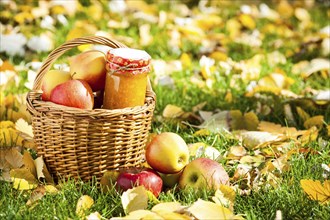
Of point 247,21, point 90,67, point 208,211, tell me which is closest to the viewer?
point 208,211

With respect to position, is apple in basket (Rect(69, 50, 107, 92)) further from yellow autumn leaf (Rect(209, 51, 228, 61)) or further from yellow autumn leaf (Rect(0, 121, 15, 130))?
yellow autumn leaf (Rect(209, 51, 228, 61))

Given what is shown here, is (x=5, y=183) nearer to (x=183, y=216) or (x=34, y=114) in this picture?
(x=34, y=114)

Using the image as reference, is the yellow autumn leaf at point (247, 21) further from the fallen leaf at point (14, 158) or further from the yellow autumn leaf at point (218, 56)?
the fallen leaf at point (14, 158)

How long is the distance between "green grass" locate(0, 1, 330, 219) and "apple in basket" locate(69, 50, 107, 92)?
1.43ft

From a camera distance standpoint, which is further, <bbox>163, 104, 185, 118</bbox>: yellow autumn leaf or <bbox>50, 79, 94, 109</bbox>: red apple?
<bbox>163, 104, 185, 118</bbox>: yellow autumn leaf

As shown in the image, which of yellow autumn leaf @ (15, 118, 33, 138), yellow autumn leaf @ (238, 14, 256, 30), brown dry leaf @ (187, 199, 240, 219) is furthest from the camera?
yellow autumn leaf @ (238, 14, 256, 30)

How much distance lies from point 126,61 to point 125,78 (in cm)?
7

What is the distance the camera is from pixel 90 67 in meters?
2.79

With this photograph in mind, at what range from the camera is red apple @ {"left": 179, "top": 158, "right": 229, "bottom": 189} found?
2.59m

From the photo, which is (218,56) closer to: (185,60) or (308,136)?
(185,60)

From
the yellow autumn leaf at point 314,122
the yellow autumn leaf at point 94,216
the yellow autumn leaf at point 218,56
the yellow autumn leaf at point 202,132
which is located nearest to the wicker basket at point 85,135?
the yellow autumn leaf at point 94,216

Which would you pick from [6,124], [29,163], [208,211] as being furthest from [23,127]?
[208,211]

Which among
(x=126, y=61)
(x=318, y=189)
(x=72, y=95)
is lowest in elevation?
(x=318, y=189)

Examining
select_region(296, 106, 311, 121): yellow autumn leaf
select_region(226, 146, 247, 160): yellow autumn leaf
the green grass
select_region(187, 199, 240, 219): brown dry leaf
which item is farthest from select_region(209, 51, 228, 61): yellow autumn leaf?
select_region(187, 199, 240, 219): brown dry leaf
